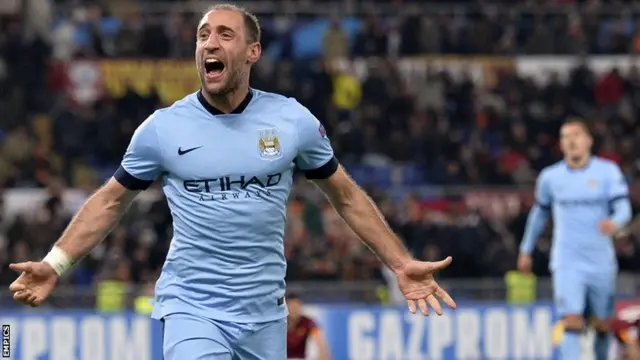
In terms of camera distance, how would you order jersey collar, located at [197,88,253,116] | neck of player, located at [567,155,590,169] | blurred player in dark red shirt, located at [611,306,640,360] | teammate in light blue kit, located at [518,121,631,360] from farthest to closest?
neck of player, located at [567,155,590,169], teammate in light blue kit, located at [518,121,631,360], blurred player in dark red shirt, located at [611,306,640,360], jersey collar, located at [197,88,253,116]

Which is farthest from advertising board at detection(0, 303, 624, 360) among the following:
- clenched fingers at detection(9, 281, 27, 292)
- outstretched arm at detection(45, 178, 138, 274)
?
clenched fingers at detection(9, 281, 27, 292)

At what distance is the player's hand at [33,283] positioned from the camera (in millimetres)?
5887

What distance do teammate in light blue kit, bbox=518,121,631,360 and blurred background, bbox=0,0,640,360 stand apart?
3.39 m

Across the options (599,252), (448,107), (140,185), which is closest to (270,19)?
(448,107)

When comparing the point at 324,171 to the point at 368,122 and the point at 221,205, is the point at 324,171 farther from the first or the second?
the point at 368,122

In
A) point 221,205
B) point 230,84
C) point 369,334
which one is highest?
point 230,84

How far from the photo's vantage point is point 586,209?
12922mm

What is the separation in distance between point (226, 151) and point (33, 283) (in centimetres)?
98

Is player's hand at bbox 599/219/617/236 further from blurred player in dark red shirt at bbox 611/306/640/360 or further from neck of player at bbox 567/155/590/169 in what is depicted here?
blurred player in dark red shirt at bbox 611/306/640/360

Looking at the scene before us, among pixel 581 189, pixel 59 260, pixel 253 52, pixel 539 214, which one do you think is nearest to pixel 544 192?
pixel 539 214

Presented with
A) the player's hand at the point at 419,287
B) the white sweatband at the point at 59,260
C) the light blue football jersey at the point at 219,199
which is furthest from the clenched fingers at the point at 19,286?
the player's hand at the point at 419,287

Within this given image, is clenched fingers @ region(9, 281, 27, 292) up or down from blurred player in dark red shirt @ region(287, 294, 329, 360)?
up

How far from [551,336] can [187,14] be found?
31.8 feet

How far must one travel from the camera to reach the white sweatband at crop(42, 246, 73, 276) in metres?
6.02
